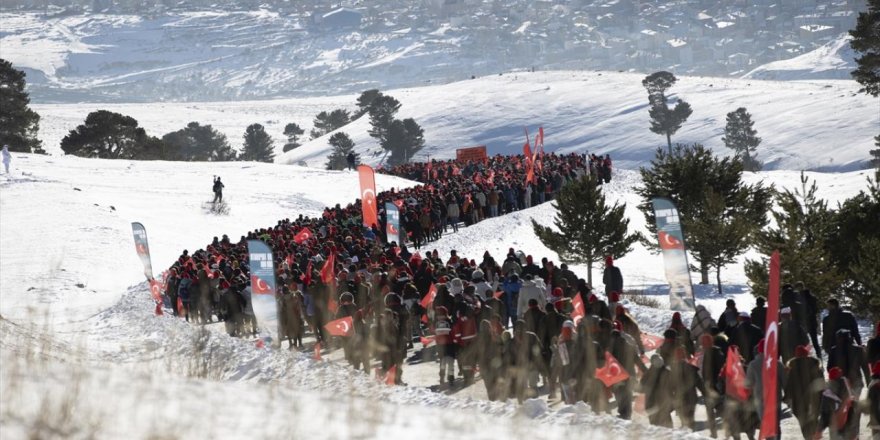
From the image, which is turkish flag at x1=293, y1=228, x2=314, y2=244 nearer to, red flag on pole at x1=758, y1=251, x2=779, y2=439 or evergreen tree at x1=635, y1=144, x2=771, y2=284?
evergreen tree at x1=635, y1=144, x2=771, y2=284

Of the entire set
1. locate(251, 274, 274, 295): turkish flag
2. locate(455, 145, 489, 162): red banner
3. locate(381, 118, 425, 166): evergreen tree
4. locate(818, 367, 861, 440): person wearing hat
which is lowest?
locate(818, 367, 861, 440): person wearing hat

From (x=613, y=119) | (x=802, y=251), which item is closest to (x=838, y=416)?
→ (x=802, y=251)

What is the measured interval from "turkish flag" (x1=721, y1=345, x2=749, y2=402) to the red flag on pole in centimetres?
96

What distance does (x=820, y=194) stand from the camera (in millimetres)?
52969

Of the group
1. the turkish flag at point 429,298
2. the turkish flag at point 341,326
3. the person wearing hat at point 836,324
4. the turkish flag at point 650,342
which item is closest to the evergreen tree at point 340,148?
the turkish flag at point 429,298

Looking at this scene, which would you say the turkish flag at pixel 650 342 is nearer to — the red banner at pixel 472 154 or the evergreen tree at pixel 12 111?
the red banner at pixel 472 154

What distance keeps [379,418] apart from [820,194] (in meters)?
51.6

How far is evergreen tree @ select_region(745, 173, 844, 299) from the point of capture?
21.1 meters

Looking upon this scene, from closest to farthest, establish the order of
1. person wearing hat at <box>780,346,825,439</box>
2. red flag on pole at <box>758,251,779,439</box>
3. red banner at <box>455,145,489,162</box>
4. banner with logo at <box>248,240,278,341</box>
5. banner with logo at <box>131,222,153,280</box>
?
red flag on pole at <box>758,251,779,439</box> < person wearing hat at <box>780,346,825,439</box> < banner with logo at <box>248,240,278,341</box> < banner with logo at <box>131,222,153,280</box> < red banner at <box>455,145,489,162</box>

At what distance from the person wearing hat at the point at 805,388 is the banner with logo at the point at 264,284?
8.01m

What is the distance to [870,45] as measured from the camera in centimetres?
4109

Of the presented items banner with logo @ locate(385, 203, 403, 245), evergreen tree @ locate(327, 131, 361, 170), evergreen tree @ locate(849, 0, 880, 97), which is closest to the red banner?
evergreen tree @ locate(849, 0, 880, 97)

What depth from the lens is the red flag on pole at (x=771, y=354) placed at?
8078mm

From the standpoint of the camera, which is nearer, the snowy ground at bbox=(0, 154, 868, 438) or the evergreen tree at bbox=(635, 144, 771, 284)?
the snowy ground at bbox=(0, 154, 868, 438)
